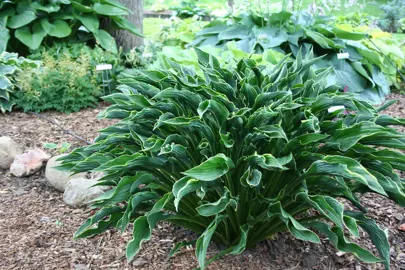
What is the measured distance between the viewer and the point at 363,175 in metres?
1.92

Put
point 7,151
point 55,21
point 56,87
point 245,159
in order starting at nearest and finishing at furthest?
point 245,159 < point 7,151 < point 56,87 < point 55,21

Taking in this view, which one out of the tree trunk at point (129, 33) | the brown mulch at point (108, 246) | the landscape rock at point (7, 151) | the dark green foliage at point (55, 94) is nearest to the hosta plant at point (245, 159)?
the brown mulch at point (108, 246)

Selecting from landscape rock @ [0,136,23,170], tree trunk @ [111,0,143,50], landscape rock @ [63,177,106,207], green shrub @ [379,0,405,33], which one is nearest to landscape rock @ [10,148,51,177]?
landscape rock @ [0,136,23,170]

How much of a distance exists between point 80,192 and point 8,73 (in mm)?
2230

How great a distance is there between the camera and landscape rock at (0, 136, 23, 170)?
3668mm

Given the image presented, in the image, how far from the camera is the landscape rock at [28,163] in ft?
11.5

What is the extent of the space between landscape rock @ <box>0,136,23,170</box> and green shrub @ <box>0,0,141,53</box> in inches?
70.9

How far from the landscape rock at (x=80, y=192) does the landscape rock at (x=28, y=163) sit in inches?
20.3

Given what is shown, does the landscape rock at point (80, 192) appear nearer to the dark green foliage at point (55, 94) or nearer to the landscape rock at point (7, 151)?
the landscape rock at point (7, 151)

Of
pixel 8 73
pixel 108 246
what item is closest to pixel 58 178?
pixel 108 246

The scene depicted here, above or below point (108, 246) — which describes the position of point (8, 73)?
above

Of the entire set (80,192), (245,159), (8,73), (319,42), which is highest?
(245,159)

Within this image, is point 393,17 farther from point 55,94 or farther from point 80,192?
point 80,192

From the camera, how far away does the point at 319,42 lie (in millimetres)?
5309
